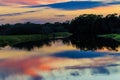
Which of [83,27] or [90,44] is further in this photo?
[83,27]

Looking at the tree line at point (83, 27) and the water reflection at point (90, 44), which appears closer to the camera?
the water reflection at point (90, 44)

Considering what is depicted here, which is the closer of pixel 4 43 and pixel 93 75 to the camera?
pixel 93 75

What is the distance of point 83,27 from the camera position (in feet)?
302

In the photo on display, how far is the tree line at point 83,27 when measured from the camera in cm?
8394

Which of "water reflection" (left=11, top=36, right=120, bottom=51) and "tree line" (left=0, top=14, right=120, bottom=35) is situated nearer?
"water reflection" (left=11, top=36, right=120, bottom=51)

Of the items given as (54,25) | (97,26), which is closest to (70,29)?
(54,25)

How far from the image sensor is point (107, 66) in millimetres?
22781

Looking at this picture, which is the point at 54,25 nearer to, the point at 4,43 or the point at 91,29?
the point at 91,29

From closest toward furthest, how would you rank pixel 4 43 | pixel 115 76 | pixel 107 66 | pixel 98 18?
1. pixel 115 76
2. pixel 107 66
3. pixel 4 43
4. pixel 98 18

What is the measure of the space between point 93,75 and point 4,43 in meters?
40.2

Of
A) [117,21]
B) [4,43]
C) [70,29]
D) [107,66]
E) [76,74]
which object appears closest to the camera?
[76,74]

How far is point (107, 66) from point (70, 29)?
7729 centimetres

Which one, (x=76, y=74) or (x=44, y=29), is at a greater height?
(x=76, y=74)

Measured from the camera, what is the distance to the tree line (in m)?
83.9
